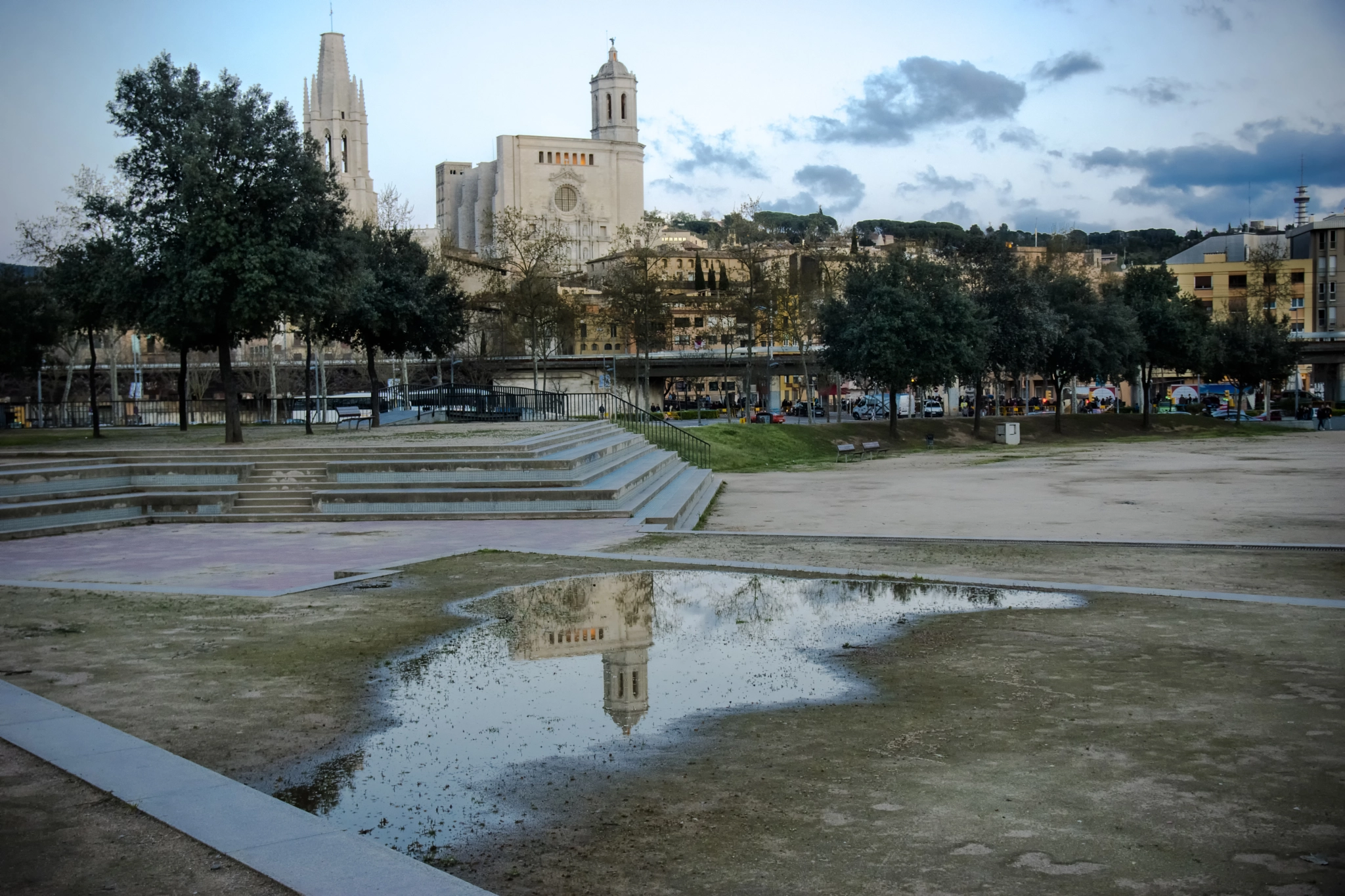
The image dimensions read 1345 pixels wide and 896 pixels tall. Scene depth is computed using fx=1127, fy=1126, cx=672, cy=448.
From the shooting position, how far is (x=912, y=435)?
60.8 m

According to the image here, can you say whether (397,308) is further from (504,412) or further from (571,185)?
(571,185)

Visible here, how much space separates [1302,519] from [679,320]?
3433 inches

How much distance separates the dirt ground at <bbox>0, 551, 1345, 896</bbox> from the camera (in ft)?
16.4

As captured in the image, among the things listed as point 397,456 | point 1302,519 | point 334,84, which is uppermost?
point 334,84

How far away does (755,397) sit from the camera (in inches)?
4397

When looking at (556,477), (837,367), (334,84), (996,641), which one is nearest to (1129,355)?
(837,367)

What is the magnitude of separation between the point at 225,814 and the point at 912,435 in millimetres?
57337

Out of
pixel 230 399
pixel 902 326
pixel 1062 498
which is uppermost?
pixel 902 326

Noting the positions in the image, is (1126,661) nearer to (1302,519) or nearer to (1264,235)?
(1302,519)

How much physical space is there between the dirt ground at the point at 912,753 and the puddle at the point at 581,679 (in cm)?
31

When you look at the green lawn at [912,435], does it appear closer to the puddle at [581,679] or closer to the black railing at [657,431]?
the black railing at [657,431]

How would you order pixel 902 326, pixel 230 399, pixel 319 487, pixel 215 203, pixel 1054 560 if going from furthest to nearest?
1. pixel 902 326
2. pixel 230 399
3. pixel 215 203
4. pixel 319 487
5. pixel 1054 560

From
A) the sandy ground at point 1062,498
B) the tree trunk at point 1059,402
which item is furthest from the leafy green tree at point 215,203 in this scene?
the tree trunk at point 1059,402

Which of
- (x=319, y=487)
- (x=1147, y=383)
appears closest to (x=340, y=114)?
(x=1147, y=383)
